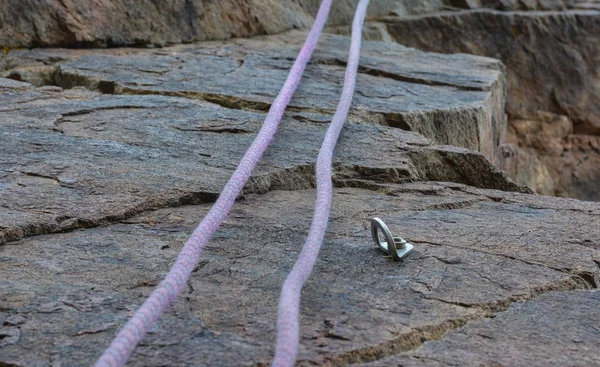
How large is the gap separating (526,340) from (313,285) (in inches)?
13.1

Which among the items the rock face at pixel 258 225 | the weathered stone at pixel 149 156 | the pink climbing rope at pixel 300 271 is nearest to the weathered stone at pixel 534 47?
the rock face at pixel 258 225

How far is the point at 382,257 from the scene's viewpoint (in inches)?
52.1

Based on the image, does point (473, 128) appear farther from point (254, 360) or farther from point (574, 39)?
point (574, 39)

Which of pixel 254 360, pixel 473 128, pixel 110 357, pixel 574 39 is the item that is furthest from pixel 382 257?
pixel 574 39

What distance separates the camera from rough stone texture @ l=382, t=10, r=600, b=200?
4633mm

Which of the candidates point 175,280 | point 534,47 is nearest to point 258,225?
point 175,280

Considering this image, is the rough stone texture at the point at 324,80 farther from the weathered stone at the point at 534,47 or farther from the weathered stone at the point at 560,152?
the weathered stone at the point at 560,152

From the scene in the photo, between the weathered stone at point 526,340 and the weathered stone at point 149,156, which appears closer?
the weathered stone at point 526,340

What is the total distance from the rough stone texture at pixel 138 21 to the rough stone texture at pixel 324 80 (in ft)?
0.39

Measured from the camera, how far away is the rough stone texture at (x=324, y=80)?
7.88 feet

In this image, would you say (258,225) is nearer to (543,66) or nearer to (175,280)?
(175,280)

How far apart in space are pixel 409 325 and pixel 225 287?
0.30 meters

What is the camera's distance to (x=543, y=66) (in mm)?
4832

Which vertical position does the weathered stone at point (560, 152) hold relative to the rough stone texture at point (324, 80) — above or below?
below
